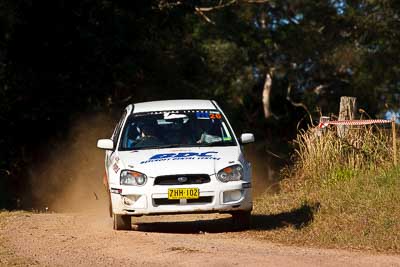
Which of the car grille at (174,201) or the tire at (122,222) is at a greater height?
the car grille at (174,201)

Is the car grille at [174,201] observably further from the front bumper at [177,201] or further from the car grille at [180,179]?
the car grille at [180,179]

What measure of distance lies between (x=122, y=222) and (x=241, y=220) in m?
1.55

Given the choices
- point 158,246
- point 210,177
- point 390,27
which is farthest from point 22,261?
point 390,27

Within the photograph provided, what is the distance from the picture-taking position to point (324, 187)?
48.7 ft

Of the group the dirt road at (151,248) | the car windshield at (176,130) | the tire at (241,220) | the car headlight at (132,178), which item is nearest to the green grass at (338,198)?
the tire at (241,220)

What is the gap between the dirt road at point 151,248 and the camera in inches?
392

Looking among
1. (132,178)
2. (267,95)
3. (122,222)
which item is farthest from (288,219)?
(267,95)

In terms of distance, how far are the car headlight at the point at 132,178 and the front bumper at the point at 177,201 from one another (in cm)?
8

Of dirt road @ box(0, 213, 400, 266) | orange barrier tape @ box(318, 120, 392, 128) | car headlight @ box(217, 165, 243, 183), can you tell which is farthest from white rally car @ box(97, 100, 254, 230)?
orange barrier tape @ box(318, 120, 392, 128)

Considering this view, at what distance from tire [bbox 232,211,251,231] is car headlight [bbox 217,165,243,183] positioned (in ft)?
1.98

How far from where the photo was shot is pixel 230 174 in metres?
12.3

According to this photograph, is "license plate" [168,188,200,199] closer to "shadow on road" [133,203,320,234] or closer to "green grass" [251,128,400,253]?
"shadow on road" [133,203,320,234]

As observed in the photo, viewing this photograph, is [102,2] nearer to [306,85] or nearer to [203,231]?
[203,231]

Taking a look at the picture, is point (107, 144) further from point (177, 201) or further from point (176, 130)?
point (177, 201)
